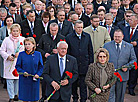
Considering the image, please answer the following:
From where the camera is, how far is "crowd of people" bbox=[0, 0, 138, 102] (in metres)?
8.12

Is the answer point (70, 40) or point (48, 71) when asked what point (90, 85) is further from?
point (70, 40)

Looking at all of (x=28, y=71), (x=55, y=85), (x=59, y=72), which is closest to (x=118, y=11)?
(x=28, y=71)

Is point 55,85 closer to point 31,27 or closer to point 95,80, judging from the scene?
point 95,80

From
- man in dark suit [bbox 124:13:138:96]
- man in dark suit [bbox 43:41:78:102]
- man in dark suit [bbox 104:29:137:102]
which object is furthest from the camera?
man in dark suit [bbox 124:13:138:96]

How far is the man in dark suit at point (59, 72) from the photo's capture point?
803 cm

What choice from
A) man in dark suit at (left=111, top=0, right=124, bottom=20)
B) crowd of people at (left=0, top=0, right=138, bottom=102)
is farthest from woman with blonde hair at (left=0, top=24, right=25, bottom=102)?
man in dark suit at (left=111, top=0, right=124, bottom=20)

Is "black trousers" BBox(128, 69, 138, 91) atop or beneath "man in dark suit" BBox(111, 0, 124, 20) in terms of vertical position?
beneath

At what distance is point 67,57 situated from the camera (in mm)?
8211

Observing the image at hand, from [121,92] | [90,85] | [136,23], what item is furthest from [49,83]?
[136,23]

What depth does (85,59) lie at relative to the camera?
996 centimetres

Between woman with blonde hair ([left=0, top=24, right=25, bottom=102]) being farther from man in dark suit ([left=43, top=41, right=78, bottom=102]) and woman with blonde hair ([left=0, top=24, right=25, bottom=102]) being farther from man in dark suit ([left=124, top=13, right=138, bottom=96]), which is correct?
man in dark suit ([left=124, top=13, right=138, bottom=96])

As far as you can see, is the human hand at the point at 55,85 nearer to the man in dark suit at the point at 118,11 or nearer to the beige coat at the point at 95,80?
the beige coat at the point at 95,80

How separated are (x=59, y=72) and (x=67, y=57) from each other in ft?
1.25

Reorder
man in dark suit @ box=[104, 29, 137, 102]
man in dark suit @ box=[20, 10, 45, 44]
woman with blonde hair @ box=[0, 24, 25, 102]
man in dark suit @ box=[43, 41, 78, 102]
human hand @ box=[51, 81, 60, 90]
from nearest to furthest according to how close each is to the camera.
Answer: human hand @ box=[51, 81, 60, 90] → man in dark suit @ box=[43, 41, 78, 102] → man in dark suit @ box=[104, 29, 137, 102] → woman with blonde hair @ box=[0, 24, 25, 102] → man in dark suit @ box=[20, 10, 45, 44]
